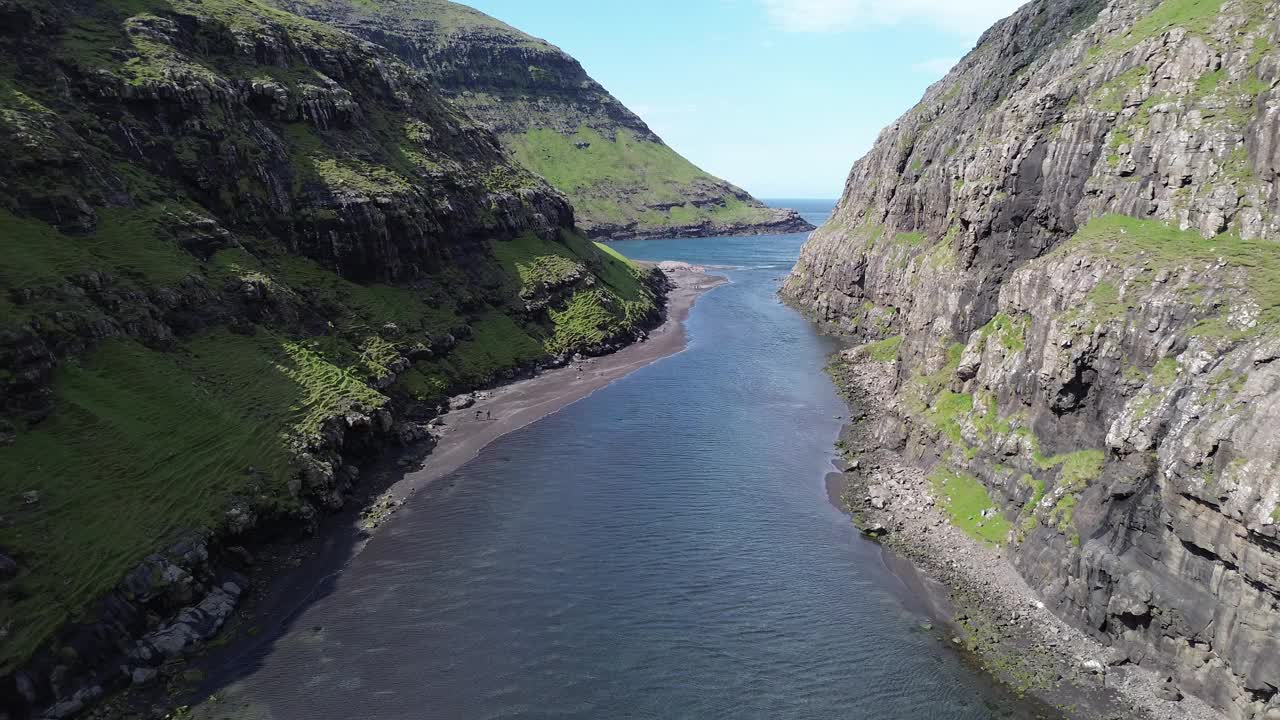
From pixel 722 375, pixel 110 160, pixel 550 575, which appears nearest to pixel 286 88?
pixel 110 160

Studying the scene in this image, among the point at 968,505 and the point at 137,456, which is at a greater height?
the point at 968,505

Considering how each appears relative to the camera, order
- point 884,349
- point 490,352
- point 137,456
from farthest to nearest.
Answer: point 884,349
point 490,352
point 137,456

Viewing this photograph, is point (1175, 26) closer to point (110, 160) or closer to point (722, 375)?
point (722, 375)

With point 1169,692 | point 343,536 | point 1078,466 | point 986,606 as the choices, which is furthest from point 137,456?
point 1169,692

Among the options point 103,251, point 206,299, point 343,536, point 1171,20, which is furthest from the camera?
point 206,299

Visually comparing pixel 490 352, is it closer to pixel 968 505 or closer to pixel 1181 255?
pixel 968 505

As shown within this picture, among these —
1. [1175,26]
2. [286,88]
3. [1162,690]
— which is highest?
[1175,26]
